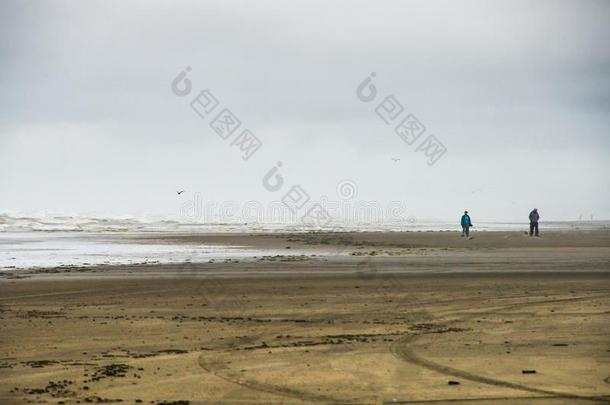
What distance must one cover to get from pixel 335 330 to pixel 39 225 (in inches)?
2573

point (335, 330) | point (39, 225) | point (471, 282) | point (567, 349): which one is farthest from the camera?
point (39, 225)

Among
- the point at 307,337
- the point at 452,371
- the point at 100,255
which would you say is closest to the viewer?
the point at 452,371

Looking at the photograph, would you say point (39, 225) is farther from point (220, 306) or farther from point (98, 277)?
point (220, 306)

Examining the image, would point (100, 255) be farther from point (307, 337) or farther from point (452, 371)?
point (452, 371)

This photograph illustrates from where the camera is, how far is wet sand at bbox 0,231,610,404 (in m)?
9.16

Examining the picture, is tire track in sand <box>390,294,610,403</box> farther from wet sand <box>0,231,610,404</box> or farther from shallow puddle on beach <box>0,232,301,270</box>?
shallow puddle on beach <box>0,232,301,270</box>

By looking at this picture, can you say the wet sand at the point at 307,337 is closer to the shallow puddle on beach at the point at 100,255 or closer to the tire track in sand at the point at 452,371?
the tire track in sand at the point at 452,371

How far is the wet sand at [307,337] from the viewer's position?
30.0 ft

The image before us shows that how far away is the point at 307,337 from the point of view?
12539 millimetres

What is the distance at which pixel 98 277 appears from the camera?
23641 millimetres

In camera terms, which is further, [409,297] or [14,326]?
[409,297]

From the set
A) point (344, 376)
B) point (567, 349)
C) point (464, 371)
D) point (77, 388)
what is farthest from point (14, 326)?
point (567, 349)

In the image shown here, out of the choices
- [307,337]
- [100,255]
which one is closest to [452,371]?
[307,337]

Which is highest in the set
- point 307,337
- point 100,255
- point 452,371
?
point 100,255
